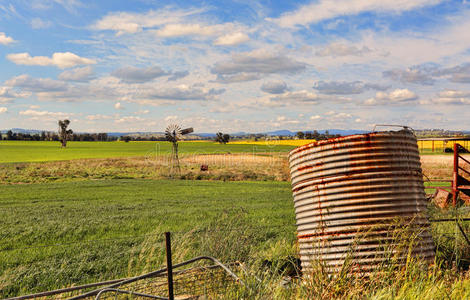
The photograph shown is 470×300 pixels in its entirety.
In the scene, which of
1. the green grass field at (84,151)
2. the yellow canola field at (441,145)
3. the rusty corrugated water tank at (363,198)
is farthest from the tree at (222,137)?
the rusty corrugated water tank at (363,198)

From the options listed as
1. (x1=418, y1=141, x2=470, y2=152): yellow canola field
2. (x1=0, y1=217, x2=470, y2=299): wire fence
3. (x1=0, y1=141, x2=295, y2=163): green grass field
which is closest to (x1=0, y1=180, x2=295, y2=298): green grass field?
(x1=0, y1=217, x2=470, y2=299): wire fence

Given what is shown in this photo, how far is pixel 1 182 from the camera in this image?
31.0m

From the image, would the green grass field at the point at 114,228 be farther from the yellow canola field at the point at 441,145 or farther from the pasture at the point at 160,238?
the yellow canola field at the point at 441,145

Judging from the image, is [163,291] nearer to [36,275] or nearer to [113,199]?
[36,275]

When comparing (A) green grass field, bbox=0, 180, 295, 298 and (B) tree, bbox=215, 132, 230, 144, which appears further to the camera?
(B) tree, bbox=215, 132, 230, 144

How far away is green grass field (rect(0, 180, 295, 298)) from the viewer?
7.03 m

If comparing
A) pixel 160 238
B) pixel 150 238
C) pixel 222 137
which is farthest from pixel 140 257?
pixel 222 137

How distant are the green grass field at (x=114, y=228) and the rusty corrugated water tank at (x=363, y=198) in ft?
6.03

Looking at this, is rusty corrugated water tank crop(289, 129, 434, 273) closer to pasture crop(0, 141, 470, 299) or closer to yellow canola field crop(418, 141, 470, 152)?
pasture crop(0, 141, 470, 299)

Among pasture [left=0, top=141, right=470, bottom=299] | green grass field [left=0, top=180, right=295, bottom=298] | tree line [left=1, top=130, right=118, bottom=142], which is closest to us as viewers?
pasture [left=0, top=141, right=470, bottom=299]

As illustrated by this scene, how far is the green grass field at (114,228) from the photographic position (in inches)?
277

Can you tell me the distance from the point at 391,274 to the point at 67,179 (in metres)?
32.7

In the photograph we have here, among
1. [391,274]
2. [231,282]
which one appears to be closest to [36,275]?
[231,282]

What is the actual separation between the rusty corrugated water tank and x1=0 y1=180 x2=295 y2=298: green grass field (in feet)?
6.03
